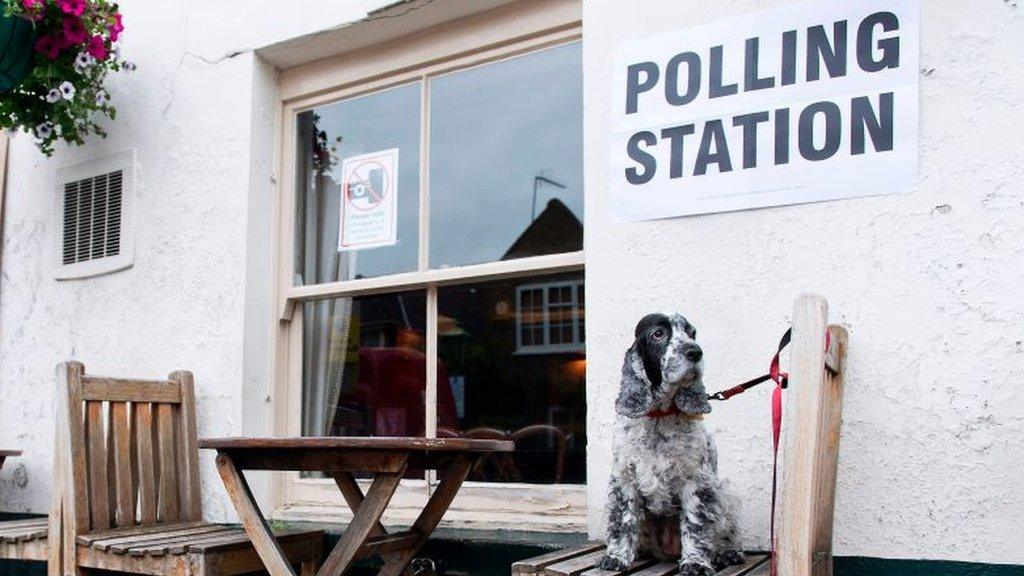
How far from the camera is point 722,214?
9.59ft

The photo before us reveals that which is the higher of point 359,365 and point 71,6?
point 71,6

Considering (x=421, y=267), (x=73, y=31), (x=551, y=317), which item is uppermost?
(x=73, y=31)

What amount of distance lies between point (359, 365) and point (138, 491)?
3.12ft

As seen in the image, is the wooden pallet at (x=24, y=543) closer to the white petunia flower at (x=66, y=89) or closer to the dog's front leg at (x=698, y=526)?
the white petunia flower at (x=66, y=89)

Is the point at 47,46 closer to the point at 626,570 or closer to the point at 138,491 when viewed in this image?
the point at 138,491

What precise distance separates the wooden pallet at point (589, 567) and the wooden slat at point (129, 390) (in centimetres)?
188

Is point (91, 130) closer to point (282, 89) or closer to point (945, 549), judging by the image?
point (282, 89)

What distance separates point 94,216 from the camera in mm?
4359

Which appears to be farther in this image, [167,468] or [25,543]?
[167,468]

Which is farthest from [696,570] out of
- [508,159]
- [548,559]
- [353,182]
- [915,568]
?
[353,182]

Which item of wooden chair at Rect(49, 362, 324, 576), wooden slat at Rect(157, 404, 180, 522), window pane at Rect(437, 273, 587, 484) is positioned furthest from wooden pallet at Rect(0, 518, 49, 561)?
window pane at Rect(437, 273, 587, 484)

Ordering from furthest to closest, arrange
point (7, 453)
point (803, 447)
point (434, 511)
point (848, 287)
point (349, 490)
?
point (7, 453)
point (349, 490)
point (434, 511)
point (848, 287)
point (803, 447)

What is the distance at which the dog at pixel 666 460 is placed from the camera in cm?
241

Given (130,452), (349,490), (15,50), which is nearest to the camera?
(349,490)
